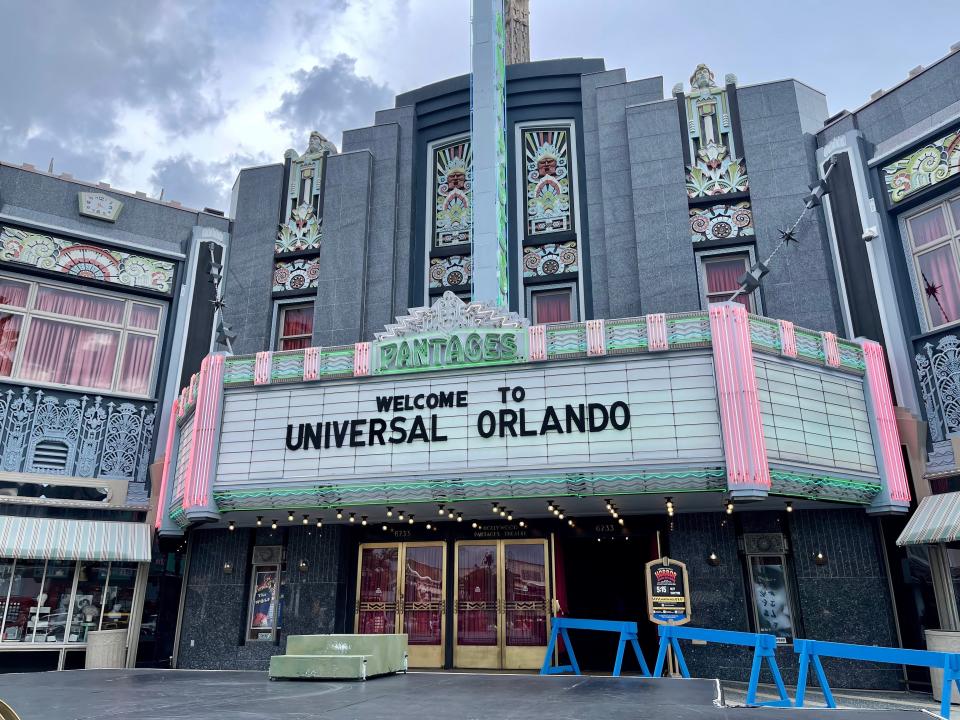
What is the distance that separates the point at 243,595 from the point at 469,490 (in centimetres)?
823

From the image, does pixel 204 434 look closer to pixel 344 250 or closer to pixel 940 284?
pixel 344 250

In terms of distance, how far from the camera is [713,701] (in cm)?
1023

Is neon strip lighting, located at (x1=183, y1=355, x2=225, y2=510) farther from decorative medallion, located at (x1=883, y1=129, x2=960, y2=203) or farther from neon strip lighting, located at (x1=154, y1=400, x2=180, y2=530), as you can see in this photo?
decorative medallion, located at (x1=883, y1=129, x2=960, y2=203)

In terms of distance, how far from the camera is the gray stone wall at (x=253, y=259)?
22.4m

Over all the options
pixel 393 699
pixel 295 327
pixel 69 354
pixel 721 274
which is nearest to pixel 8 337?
pixel 69 354

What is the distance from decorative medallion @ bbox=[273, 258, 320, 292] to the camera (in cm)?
2253

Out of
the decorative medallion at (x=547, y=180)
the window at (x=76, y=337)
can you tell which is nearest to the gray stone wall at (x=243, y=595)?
the window at (x=76, y=337)

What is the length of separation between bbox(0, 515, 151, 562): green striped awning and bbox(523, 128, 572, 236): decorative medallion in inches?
534

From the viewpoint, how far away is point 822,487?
15.0m

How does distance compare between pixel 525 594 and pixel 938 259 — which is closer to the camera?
pixel 938 259

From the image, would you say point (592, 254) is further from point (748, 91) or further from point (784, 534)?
point (784, 534)

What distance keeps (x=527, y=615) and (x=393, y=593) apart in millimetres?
3567

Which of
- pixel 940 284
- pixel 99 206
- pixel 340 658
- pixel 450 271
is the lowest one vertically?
pixel 340 658

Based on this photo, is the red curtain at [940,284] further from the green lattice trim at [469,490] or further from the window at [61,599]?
the window at [61,599]
